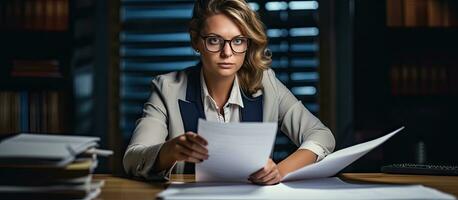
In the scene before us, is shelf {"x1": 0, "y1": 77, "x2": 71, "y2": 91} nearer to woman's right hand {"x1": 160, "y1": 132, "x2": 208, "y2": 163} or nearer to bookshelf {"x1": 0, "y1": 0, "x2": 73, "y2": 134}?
bookshelf {"x1": 0, "y1": 0, "x2": 73, "y2": 134}

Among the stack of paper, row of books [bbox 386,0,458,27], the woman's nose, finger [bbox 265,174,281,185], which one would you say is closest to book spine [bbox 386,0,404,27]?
row of books [bbox 386,0,458,27]

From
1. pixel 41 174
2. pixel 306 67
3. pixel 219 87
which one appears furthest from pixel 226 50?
pixel 306 67

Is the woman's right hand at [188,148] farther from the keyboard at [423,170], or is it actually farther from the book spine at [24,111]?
the book spine at [24,111]

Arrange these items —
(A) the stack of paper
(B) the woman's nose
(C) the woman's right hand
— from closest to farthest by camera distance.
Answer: (A) the stack of paper
(C) the woman's right hand
(B) the woman's nose

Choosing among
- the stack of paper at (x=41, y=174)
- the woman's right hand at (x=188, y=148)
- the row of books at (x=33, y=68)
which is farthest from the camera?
the row of books at (x=33, y=68)

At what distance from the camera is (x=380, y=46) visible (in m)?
→ 3.33

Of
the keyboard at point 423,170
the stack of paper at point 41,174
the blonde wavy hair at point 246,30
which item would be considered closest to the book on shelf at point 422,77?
the blonde wavy hair at point 246,30

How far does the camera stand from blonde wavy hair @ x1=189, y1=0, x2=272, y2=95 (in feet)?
4.96

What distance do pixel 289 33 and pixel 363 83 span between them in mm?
547

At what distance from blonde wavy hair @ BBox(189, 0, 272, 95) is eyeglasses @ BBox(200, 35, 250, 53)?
0.03m

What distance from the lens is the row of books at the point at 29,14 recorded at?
10.7ft

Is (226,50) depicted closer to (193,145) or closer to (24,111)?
(193,145)

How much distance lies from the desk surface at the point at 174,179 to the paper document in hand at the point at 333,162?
84 millimetres

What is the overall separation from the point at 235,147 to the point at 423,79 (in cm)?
241
